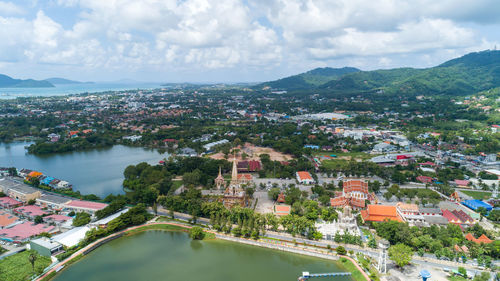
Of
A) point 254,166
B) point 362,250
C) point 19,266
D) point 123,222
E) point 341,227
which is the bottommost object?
point 19,266

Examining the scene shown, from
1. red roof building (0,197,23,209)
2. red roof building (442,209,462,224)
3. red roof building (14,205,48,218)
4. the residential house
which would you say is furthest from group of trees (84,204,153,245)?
red roof building (442,209,462,224)

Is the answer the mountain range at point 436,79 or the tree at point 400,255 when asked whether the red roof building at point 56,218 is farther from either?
the mountain range at point 436,79

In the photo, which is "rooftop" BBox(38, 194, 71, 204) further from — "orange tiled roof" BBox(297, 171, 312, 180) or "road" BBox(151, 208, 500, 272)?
"orange tiled roof" BBox(297, 171, 312, 180)

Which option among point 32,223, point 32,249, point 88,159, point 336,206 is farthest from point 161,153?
point 336,206

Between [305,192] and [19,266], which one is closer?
[19,266]

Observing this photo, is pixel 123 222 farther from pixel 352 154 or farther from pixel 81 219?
pixel 352 154

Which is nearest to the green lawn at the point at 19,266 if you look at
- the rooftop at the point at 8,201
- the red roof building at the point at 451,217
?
the rooftop at the point at 8,201

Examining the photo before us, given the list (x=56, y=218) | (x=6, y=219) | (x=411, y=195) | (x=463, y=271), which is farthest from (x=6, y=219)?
(x=411, y=195)
